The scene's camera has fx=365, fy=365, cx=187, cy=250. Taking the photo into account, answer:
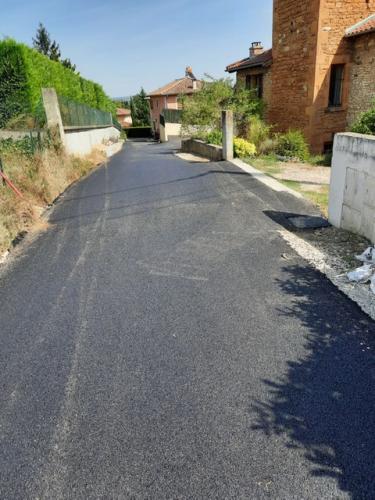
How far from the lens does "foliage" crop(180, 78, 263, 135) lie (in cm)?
1883

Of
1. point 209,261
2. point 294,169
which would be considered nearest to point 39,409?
point 209,261

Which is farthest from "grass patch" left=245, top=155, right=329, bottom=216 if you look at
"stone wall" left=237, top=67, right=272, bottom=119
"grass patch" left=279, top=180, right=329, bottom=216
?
"stone wall" left=237, top=67, right=272, bottom=119

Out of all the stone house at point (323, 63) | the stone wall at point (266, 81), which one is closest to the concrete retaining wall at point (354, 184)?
the stone house at point (323, 63)

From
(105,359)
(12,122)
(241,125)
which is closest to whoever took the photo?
(105,359)

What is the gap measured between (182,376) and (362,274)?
2.73m

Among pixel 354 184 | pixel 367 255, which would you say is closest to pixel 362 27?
pixel 354 184

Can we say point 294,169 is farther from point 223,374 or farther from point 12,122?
point 223,374

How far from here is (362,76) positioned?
49.7 ft

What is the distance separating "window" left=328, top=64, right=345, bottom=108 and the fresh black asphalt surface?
12879 millimetres

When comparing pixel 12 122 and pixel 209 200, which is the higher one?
pixel 12 122

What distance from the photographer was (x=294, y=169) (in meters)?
13.0

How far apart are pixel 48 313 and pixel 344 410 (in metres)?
3.21

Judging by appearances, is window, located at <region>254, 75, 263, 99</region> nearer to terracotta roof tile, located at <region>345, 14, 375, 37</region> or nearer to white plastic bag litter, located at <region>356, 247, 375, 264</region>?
terracotta roof tile, located at <region>345, 14, 375, 37</region>

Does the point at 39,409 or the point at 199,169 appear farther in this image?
the point at 199,169
